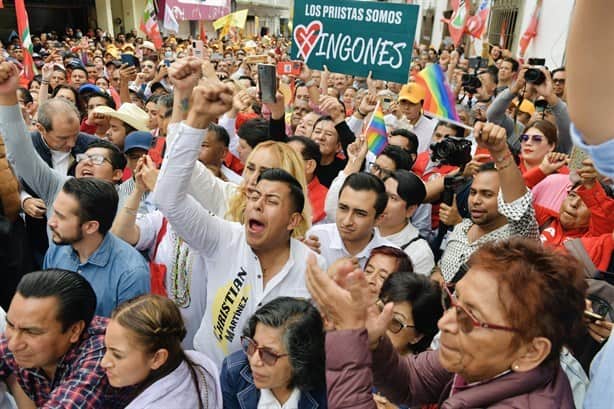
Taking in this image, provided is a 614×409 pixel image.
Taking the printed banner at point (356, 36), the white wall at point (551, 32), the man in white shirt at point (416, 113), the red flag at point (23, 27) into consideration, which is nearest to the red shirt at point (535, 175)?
the printed banner at point (356, 36)

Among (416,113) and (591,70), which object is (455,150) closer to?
(591,70)

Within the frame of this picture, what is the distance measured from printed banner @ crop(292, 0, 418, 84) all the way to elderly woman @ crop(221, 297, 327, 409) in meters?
3.01

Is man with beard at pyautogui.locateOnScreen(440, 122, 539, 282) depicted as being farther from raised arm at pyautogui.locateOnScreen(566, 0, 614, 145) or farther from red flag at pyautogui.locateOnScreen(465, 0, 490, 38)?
red flag at pyautogui.locateOnScreen(465, 0, 490, 38)

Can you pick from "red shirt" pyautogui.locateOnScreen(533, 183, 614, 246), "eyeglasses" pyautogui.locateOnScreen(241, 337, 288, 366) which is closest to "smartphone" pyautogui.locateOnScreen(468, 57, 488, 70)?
"red shirt" pyautogui.locateOnScreen(533, 183, 614, 246)

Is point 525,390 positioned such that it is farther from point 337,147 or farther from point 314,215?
point 337,147

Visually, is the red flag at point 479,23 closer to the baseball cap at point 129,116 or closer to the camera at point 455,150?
the baseball cap at point 129,116

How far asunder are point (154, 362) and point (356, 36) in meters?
3.49

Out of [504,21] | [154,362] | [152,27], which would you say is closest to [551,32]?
[504,21]

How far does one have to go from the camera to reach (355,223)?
2588mm

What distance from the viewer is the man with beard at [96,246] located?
2.25m

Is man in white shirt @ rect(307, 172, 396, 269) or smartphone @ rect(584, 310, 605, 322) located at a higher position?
smartphone @ rect(584, 310, 605, 322)

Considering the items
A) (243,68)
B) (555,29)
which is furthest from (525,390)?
(555,29)

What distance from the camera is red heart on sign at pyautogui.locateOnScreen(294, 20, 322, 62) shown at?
15.1ft

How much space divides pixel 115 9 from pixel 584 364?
94.9ft
